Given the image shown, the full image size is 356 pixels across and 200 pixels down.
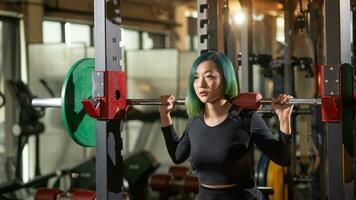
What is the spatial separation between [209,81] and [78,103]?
0.71 m

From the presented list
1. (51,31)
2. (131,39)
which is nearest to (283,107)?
(51,31)

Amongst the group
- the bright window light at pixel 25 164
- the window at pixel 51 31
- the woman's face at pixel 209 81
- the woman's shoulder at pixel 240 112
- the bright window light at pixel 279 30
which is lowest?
the bright window light at pixel 25 164

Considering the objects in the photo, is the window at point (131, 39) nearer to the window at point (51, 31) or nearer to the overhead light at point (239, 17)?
the window at point (51, 31)

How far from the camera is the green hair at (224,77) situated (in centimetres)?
231

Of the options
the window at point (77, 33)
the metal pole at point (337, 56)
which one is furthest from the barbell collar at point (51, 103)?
the window at point (77, 33)

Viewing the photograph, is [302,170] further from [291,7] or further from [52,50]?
[52,50]

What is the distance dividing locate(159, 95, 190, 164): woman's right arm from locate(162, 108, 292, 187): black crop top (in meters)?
0.11

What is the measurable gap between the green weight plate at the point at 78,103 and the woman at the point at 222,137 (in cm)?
60

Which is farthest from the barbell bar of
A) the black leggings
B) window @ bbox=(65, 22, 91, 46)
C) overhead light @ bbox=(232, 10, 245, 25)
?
window @ bbox=(65, 22, 91, 46)

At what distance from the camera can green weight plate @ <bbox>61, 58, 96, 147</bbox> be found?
2.62m

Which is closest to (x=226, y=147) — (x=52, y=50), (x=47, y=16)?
(x=52, y=50)

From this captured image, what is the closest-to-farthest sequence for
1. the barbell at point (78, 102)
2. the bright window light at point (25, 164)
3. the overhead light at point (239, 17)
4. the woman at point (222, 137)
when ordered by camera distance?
the woman at point (222, 137) < the barbell at point (78, 102) < the overhead light at point (239, 17) < the bright window light at point (25, 164)

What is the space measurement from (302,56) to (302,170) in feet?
2.89

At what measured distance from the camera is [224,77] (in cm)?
231
